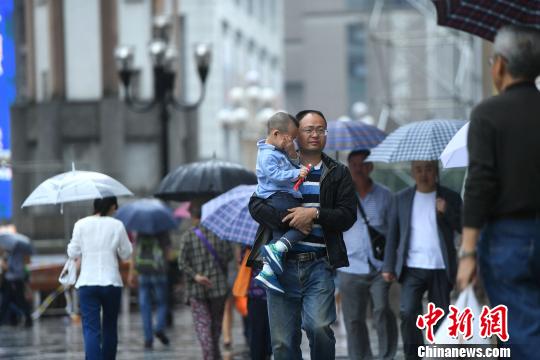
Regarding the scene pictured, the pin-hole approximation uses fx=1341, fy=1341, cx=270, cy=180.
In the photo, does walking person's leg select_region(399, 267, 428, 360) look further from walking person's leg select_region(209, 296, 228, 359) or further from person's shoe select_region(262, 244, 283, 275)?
walking person's leg select_region(209, 296, 228, 359)

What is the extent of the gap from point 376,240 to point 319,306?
10.5ft

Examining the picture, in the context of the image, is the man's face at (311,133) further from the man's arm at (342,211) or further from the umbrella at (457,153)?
the umbrella at (457,153)

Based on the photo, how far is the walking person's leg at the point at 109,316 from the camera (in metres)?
12.1

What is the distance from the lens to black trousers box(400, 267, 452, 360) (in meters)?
11.0

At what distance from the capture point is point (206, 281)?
43.8 ft

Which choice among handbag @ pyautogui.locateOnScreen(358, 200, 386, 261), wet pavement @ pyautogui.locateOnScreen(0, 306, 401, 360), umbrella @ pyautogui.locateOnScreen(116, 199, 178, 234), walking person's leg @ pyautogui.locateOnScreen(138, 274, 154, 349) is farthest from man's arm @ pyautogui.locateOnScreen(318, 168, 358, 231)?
umbrella @ pyautogui.locateOnScreen(116, 199, 178, 234)

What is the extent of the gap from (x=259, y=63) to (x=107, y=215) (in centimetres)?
5104

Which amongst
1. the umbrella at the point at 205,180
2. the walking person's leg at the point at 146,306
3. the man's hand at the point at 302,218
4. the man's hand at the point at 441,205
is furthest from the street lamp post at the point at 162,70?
the man's hand at the point at 302,218

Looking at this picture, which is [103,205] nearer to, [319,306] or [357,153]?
[357,153]

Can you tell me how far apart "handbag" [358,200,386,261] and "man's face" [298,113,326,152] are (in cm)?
299

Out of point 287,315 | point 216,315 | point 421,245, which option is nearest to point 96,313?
point 216,315

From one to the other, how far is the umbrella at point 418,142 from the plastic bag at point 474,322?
4475 mm

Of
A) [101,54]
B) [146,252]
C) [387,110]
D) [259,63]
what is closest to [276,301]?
[146,252]

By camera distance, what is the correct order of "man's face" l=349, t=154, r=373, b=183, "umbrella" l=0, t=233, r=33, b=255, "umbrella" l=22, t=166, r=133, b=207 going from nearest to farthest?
"man's face" l=349, t=154, r=373, b=183, "umbrella" l=22, t=166, r=133, b=207, "umbrella" l=0, t=233, r=33, b=255
